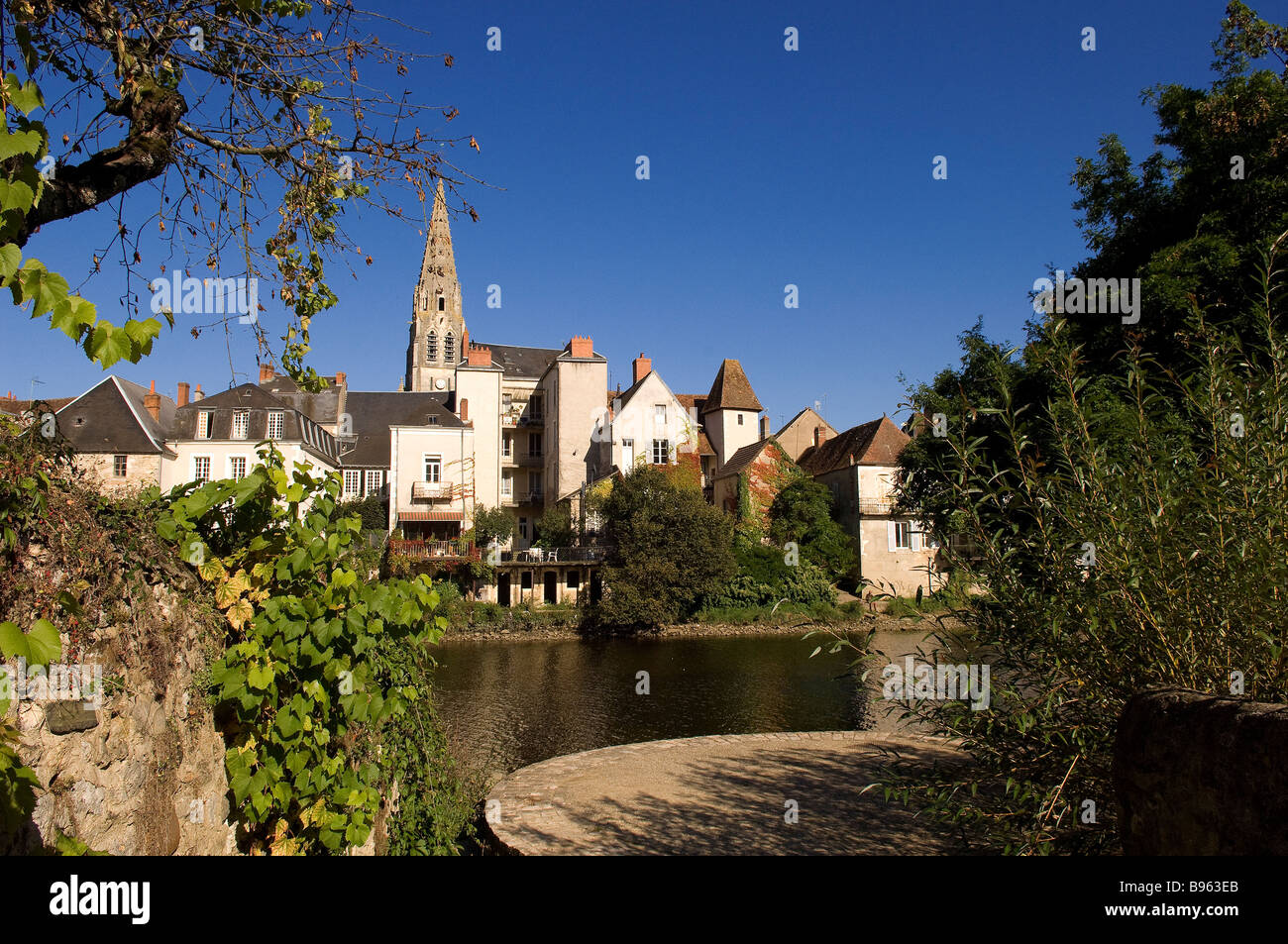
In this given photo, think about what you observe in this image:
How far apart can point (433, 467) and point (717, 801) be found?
34.1 meters

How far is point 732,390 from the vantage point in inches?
1837

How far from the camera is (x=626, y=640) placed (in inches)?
1278

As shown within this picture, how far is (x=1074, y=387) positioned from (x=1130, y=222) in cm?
1094

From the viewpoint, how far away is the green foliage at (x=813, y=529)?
4019 cm

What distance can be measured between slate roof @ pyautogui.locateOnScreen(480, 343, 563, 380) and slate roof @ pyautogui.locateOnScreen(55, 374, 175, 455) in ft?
77.4

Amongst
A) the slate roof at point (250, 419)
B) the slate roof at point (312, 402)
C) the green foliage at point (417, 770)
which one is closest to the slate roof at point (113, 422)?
the slate roof at point (250, 419)

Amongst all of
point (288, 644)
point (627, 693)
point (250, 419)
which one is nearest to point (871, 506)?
point (627, 693)

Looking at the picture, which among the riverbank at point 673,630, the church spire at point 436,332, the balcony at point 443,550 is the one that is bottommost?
the riverbank at point 673,630

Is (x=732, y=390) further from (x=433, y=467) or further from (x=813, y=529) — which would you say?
(x=433, y=467)

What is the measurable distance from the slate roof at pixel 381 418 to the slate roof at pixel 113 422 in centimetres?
926
